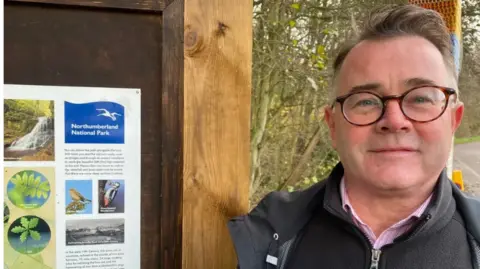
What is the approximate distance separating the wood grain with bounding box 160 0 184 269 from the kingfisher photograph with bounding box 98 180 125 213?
0.49 ft

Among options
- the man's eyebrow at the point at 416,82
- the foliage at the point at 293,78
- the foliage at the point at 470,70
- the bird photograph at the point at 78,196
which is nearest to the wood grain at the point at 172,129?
the bird photograph at the point at 78,196

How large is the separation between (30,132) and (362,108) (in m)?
1.12

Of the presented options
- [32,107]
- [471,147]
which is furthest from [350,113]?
[471,147]

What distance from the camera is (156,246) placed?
5.45 ft

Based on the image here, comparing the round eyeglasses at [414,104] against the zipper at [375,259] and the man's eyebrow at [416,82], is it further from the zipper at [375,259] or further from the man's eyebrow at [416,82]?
the zipper at [375,259]

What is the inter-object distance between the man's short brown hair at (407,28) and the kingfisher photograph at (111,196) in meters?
0.88

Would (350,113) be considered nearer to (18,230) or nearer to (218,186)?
(218,186)

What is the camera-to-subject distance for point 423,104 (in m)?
1.38

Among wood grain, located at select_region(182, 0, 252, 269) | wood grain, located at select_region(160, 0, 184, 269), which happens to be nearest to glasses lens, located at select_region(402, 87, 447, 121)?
wood grain, located at select_region(182, 0, 252, 269)

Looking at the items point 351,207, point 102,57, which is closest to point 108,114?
point 102,57

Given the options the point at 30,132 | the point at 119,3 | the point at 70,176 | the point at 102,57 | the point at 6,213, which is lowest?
the point at 6,213

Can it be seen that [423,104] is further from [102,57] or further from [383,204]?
[102,57]

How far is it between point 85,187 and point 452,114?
4.09ft

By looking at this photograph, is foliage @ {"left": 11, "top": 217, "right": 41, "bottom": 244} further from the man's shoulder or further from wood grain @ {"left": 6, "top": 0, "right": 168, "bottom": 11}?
the man's shoulder
